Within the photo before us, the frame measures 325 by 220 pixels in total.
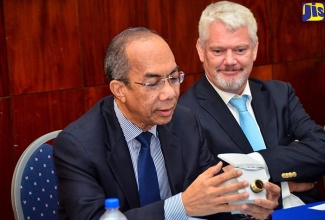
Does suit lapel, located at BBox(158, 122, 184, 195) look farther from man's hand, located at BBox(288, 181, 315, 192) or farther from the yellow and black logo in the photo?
the yellow and black logo

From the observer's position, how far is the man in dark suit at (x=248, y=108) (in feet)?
10.6

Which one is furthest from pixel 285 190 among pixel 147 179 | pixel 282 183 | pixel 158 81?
pixel 158 81

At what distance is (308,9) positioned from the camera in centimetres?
527

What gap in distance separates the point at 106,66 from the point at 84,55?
1351 millimetres

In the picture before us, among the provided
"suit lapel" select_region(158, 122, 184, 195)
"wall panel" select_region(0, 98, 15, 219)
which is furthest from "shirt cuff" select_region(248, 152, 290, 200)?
"wall panel" select_region(0, 98, 15, 219)

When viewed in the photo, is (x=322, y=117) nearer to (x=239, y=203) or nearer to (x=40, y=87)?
(x=40, y=87)

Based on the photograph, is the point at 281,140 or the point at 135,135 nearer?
the point at 135,135

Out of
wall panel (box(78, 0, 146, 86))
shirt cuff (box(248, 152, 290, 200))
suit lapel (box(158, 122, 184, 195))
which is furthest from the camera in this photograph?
wall panel (box(78, 0, 146, 86))

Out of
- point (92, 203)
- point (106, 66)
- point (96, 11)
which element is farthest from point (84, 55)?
point (92, 203)

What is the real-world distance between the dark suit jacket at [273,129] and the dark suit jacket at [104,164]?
0.51 m

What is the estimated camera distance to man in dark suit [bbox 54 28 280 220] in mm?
2352

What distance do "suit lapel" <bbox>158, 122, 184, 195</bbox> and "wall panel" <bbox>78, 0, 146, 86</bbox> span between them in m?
1.38

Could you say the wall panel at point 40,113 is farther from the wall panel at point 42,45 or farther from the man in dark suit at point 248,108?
the man in dark suit at point 248,108

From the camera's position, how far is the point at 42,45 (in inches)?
147
